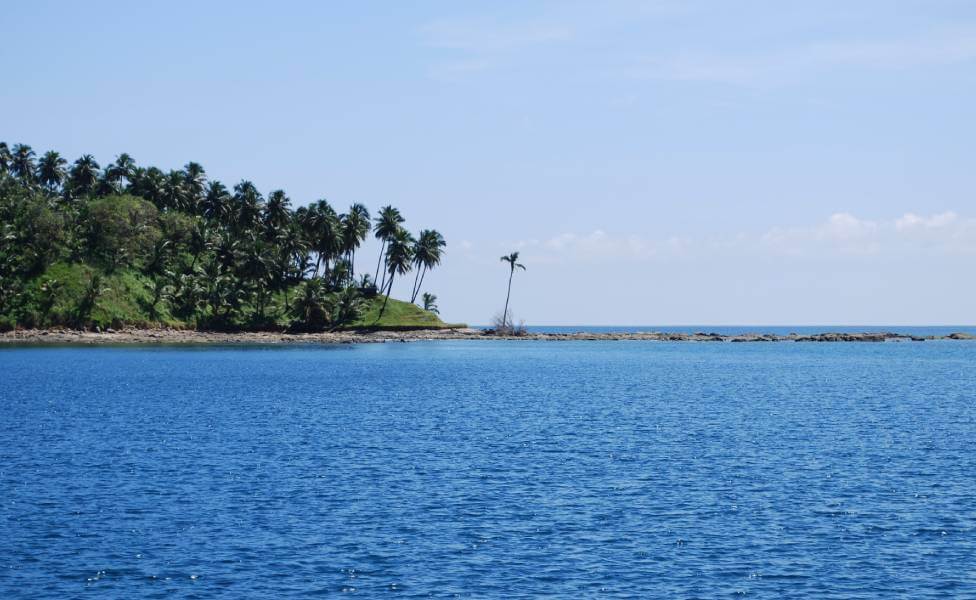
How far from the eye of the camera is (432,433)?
6200 cm

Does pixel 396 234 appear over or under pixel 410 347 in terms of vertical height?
over

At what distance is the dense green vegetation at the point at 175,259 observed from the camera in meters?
163

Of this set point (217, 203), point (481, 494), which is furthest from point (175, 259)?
point (481, 494)

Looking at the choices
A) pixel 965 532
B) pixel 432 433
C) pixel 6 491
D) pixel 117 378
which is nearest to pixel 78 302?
pixel 117 378

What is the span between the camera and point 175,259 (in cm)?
18788

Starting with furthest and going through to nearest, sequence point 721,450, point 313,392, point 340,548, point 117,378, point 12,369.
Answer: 1. point 12,369
2. point 117,378
3. point 313,392
4. point 721,450
5. point 340,548

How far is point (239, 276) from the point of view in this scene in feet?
595

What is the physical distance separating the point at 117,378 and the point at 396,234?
330 feet

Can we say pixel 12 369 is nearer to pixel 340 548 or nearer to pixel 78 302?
pixel 78 302

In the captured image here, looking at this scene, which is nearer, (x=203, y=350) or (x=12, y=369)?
(x=12, y=369)

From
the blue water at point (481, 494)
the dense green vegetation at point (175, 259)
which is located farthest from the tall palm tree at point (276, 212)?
the blue water at point (481, 494)

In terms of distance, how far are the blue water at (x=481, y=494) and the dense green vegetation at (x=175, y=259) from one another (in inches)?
3138

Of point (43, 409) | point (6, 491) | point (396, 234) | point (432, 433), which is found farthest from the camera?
point (396, 234)

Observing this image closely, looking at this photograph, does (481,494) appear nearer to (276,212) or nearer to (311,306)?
(311,306)
